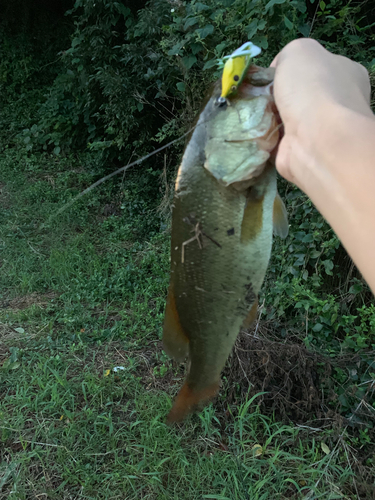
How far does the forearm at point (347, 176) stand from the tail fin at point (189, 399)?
0.92m

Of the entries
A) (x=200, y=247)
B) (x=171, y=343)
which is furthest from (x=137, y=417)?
(x=200, y=247)

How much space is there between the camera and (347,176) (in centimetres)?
87

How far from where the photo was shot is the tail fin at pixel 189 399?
1.55 metres

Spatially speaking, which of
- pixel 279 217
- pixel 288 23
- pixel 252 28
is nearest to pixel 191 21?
pixel 252 28

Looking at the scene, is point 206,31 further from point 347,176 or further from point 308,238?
point 347,176

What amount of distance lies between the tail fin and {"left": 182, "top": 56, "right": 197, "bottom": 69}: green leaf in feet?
10.9

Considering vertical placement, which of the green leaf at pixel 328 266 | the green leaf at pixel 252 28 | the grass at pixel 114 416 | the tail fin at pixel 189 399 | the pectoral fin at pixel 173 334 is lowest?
the grass at pixel 114 416

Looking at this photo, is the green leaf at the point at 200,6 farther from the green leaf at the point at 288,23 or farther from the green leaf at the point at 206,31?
the green leaf at the point at 288,23

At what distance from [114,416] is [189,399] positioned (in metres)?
1.42

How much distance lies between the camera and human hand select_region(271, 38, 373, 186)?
1.03m

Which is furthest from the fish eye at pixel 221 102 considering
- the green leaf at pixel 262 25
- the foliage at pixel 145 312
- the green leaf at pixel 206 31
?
the green leaf at pixel 206 31

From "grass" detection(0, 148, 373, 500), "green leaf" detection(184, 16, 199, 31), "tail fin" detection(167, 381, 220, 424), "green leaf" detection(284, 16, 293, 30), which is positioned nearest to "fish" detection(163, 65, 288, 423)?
"tail fin" detection(167, 381, 220, 424)

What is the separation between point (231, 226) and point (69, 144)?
23.5 ft

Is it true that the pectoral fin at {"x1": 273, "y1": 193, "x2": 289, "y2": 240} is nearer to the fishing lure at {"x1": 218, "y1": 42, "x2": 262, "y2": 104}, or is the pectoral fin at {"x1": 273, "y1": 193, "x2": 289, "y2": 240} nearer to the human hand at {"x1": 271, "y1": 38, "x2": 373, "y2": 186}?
the human hand at {"x1": 271, "y1": 38, "x2": 373, "y2": 186}
